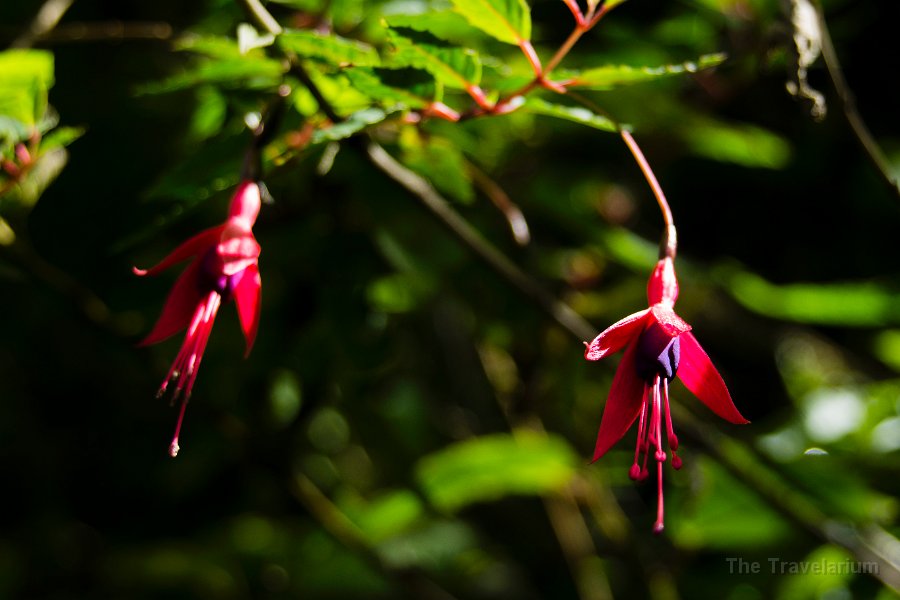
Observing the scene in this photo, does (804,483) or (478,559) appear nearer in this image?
(804,483)

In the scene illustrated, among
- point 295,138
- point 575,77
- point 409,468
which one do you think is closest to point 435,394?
point 409,468

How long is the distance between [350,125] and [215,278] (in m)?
0.15

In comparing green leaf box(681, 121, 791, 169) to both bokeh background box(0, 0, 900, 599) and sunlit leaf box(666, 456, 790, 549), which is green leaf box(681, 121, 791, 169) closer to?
bokeh background box(0, 0, 900, 599)

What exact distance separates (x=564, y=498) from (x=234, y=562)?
0.51 meters

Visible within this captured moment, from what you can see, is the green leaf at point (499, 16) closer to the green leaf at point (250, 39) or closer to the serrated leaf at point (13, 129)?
the green leaf at point (250, 39)

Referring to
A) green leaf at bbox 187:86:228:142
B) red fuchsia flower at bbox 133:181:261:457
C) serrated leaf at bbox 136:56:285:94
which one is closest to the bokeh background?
green leaf at bbox 187:86:228:142

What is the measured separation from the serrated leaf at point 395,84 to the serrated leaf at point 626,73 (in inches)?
4.1

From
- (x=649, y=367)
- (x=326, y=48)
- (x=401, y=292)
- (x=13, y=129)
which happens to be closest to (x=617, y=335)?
(x=649, y=367)

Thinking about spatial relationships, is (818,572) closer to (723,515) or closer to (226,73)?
(723,515)

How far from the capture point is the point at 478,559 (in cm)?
138

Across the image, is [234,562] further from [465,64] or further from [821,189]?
[821,189]

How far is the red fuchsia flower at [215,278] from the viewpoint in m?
0.58

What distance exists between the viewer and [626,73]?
62 centimetres

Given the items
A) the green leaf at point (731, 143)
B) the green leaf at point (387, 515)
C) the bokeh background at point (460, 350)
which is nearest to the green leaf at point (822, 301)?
the bokeh background at point (460, 350)
